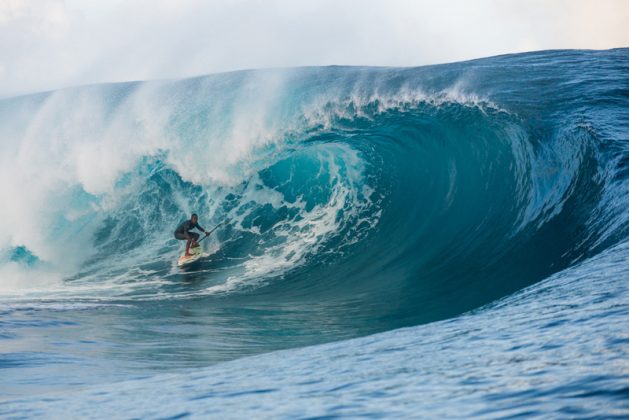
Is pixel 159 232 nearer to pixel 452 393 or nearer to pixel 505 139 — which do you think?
pixel 505 139

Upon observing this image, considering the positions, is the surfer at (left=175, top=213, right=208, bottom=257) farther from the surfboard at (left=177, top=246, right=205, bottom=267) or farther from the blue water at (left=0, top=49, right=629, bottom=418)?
the blue water at (left=0, top=49, right=629, bottom=418)

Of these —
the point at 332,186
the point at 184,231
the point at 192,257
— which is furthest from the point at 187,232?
the point at 332,186

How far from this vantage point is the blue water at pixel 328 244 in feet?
13.3

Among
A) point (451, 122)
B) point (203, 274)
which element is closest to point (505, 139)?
point (451, 122)

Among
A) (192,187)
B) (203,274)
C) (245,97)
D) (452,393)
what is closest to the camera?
(452,393)

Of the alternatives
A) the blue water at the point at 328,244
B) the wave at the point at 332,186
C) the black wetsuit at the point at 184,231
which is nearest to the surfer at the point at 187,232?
the black wetsuit at the point at 184,231

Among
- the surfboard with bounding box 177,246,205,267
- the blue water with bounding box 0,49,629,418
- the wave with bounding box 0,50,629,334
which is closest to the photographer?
the blue water with bounding box 0,49,629,418

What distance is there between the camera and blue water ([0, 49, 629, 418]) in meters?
4.04

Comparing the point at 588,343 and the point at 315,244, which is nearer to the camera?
the point at 588,343

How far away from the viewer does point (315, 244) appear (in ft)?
42.5

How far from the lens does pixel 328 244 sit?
1279 cm

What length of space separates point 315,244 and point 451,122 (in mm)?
3597

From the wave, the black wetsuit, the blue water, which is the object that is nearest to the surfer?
the black wetsuit

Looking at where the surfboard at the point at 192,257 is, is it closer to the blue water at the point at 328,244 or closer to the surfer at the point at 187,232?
the surfer at the point at 187,232
